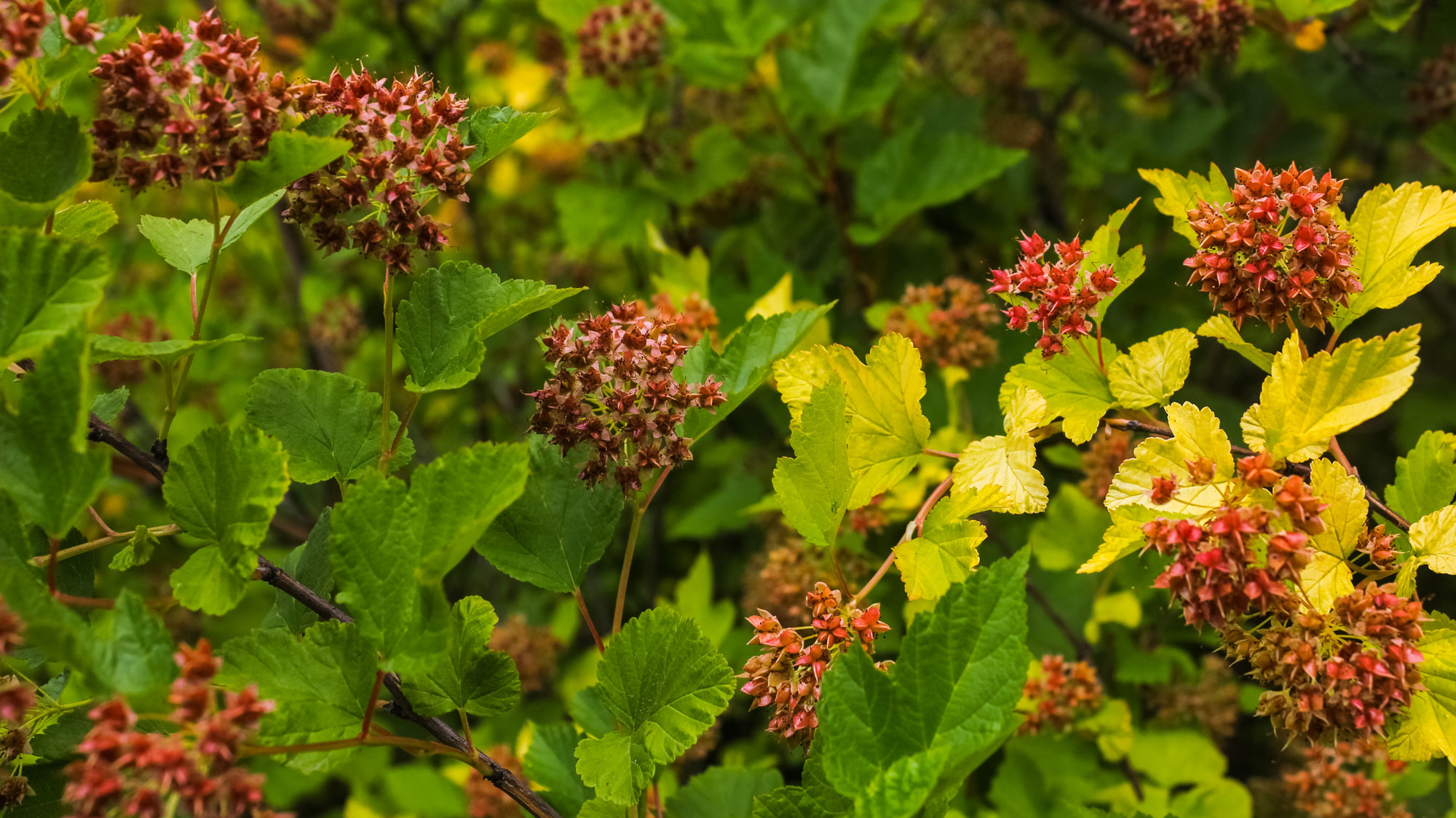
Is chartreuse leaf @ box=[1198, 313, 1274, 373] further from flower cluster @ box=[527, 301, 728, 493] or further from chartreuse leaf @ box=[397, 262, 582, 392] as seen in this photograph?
Result: chartreuse leaf @ box=[397, 262, 582, 392]

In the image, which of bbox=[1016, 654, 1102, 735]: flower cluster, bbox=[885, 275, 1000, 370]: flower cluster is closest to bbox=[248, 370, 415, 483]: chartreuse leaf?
bbox=[885, 275, 1000, 370]: flower cluster

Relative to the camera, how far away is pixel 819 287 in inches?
73.4

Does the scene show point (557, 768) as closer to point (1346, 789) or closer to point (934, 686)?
point (934, 686)

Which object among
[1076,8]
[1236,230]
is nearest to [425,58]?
[1076,8]

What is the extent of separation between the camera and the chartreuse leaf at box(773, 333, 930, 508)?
1.03 m

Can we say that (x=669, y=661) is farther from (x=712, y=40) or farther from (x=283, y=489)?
(x=712, y=40)

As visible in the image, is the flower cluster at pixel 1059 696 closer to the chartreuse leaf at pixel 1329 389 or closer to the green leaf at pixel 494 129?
the chartreuse leaf at pixel 1329 389

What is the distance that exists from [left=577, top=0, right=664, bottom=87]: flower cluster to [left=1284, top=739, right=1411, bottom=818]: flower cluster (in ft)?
5.35

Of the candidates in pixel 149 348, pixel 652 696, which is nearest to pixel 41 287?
pixel 149 348

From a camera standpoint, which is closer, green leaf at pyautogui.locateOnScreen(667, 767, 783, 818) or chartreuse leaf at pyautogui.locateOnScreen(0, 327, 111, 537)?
chartreuse leaf at pyautogui.locateOnScreen(0, 327, 111, 537)

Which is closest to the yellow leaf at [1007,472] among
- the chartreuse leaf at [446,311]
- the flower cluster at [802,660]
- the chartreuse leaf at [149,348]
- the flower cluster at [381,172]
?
the flower cluster at [802,660]

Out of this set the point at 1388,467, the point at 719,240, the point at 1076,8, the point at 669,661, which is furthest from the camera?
the point at 1388,467

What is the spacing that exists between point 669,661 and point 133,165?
656mm

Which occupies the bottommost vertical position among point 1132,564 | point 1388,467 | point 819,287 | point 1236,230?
point 1388,467
